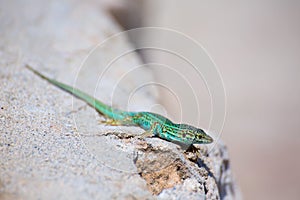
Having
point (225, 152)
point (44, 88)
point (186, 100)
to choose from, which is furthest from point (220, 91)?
point (44, 88)

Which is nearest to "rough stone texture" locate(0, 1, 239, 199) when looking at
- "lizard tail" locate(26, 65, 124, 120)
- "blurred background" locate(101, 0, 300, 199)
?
"lizard tail" locate(26, 65, 124, 120)

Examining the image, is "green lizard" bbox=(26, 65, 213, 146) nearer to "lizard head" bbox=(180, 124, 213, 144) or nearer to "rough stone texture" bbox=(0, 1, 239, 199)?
"lizard head" bbox=(180, 124, 213, 144)

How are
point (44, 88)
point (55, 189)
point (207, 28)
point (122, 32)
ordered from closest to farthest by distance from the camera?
point (55, 189), point (44, 88), point (122, 32), point (207, 28)

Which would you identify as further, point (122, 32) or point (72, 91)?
point (122, 32)

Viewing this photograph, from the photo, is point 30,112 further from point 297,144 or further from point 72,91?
point 297,144

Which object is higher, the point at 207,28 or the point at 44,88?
the point at 207,28

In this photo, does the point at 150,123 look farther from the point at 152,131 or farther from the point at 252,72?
the point at 252,72

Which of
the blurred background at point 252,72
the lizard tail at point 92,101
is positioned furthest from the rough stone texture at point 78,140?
the blurred background at point 252,72
